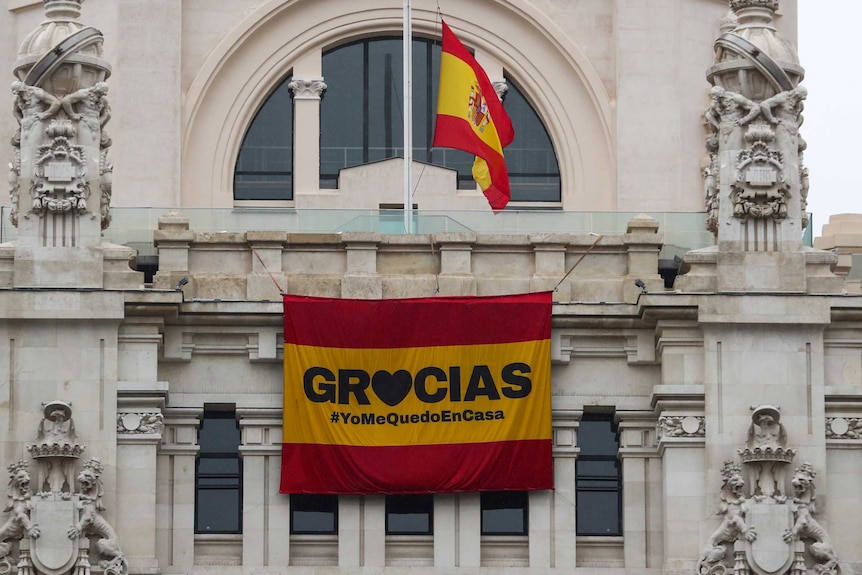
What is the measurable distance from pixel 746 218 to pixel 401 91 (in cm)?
1480

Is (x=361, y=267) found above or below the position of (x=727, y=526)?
above

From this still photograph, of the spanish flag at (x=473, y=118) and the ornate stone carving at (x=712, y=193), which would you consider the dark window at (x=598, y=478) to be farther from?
the spanish flag at (x=473, y=118)

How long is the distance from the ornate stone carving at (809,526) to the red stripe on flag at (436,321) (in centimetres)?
608

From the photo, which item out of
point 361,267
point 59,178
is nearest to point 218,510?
point 361,267

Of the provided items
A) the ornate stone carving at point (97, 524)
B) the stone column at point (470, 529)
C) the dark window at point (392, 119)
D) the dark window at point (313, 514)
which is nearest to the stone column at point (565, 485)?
the stone column at point (470, 529)

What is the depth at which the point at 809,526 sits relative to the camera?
85562 mm

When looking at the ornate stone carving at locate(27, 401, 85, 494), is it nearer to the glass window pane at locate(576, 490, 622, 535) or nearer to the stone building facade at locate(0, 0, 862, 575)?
the stone building facade at locate(0, 0, 862, 575)

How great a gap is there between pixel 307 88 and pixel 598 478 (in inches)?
635

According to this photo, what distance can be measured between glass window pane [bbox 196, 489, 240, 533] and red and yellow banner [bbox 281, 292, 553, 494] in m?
1.50

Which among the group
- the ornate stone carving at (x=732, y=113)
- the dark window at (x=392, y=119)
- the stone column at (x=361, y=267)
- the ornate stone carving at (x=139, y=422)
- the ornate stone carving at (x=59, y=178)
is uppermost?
the dark window at (x=392, y=119)

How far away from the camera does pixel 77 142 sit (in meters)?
87.6

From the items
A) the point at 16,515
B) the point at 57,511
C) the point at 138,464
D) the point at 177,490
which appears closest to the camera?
the point at 16,515

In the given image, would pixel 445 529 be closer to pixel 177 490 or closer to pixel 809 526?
pixel 177 490

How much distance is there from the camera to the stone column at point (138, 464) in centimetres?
8581
